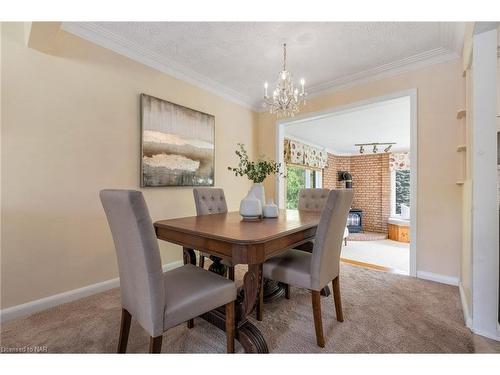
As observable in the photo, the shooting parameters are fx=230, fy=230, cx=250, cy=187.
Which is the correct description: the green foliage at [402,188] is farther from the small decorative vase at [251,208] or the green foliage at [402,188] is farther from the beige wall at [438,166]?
the small decorative vase at [251,208]

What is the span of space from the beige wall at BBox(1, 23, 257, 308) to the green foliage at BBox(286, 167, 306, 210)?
3713 mm

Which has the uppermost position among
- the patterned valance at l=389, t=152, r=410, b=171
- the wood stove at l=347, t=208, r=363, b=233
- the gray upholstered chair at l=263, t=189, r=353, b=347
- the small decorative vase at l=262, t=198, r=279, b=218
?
the patterned valance at l=389, t=152, r=410, b=171

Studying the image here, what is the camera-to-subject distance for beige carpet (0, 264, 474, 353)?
1.40 meters

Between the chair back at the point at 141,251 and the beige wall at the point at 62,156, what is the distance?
1232 mm

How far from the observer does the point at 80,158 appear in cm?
204

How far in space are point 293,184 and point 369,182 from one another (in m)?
2.90

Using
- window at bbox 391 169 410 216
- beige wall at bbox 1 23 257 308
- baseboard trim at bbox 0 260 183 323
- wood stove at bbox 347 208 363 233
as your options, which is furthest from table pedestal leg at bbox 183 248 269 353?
window at bbox 391 169 410 216

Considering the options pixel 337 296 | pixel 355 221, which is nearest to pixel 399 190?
pixel 355 221

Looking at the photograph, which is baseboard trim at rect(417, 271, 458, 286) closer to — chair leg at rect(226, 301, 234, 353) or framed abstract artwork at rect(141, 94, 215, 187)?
chair leg at rect(226, 301, 234, 353)

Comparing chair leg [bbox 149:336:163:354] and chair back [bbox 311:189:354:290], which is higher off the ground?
chair back [bbox 311:189:354:290]

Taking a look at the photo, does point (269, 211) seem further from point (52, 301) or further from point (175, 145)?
point (52, 301)

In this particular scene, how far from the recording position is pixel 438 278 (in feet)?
8.03
